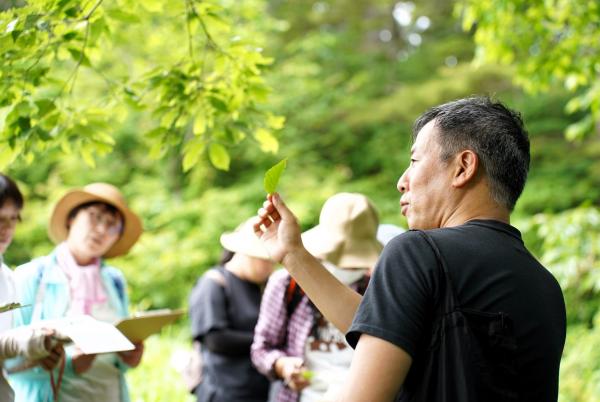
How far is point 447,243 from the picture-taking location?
4.92 ft

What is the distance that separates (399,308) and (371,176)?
10299 mm

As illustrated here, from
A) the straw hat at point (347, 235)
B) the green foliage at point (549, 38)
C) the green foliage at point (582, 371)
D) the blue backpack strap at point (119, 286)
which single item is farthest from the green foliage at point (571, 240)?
the blue backpack strap at point (119, 286)

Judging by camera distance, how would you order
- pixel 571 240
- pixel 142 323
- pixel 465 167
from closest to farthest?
1. pixel 465 167
2. pixel 142 323
3. pixel 571 240

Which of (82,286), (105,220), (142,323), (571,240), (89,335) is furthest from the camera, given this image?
(571,240)

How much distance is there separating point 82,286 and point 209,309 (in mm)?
781

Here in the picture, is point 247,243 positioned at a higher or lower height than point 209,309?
higher

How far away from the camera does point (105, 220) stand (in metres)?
3.59

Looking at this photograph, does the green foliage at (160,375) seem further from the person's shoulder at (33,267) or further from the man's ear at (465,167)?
the man's ear at (465,167)

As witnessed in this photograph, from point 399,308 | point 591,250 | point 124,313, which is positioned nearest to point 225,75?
point 124,313

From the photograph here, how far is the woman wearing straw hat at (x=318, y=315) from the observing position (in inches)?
118

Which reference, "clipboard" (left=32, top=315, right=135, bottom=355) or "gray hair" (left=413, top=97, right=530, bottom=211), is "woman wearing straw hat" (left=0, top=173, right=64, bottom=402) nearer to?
"clipboard" (left=32, top=315, right=135, bottom=355)

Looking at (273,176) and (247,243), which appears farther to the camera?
(247,243)

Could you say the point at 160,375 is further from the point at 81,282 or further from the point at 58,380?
the point at 58,380

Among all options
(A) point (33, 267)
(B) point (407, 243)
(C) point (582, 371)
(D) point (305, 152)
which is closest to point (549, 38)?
(C) point (582, 371)
